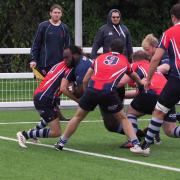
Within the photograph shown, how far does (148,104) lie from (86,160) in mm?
1547

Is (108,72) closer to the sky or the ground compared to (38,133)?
closer to the sky

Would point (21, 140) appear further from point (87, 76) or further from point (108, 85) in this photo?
point (108, 85)

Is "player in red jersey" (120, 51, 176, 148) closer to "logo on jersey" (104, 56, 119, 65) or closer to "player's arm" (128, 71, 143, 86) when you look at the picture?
"player's arm" (128, 71, 143, 86)

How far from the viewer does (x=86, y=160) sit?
33.5 feet

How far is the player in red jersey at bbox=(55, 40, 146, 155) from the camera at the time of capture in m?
10.5

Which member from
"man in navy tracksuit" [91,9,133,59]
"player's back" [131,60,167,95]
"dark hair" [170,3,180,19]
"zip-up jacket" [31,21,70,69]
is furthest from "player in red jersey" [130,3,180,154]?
"zip-up jacket" [31,21,70,69]

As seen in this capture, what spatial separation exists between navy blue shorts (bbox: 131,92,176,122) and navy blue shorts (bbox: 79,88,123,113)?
0.76 m

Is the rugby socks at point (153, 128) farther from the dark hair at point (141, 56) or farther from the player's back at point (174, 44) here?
the dark hair at point (141, 56)

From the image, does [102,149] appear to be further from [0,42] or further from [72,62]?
[0,42]

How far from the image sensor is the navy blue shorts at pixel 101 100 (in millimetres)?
10484

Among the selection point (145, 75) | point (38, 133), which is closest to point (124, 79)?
point (145, 75)

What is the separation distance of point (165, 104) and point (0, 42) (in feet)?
56.6

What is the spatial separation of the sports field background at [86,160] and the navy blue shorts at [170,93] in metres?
0.73

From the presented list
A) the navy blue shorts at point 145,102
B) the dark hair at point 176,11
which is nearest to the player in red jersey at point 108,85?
the navy blue shorts at point 145,102
